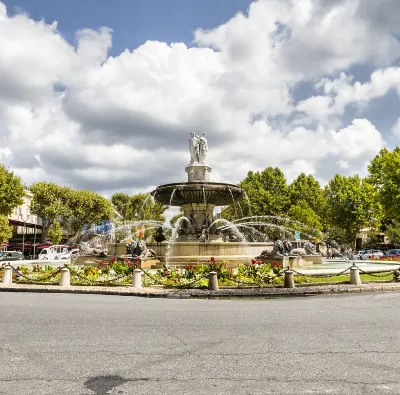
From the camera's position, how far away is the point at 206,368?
554 centimetres

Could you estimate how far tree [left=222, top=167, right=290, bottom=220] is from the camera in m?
62.5

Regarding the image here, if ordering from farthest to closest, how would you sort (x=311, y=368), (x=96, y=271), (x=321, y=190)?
(x=321, y=190)
(x=96, y=271)
(x=311, y=368)

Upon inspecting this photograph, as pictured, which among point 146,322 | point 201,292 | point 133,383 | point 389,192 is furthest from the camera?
point 389,192

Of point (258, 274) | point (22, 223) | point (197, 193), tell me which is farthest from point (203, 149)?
point (22, 223)

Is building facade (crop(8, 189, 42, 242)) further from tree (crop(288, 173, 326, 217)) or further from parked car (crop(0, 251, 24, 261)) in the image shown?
tree (crop(288, 173, 326, 217))

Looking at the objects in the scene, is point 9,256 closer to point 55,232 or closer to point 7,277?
point 55,232

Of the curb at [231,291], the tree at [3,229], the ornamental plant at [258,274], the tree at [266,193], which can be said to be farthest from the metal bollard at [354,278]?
the tree at [266,193]

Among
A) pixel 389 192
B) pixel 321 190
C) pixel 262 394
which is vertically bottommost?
pixel 262 394

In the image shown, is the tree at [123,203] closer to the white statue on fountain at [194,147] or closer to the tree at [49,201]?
the tree at [49,201]

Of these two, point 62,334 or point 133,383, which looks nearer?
point 133,383

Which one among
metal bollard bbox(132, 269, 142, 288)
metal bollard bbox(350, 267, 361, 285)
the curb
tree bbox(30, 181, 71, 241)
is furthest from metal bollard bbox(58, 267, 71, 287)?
tree bbox(30, 181, 71, 241)

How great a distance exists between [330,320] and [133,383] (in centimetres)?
559

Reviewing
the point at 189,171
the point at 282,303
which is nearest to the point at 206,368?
the point at 282,303

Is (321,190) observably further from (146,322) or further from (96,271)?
(146,322)
